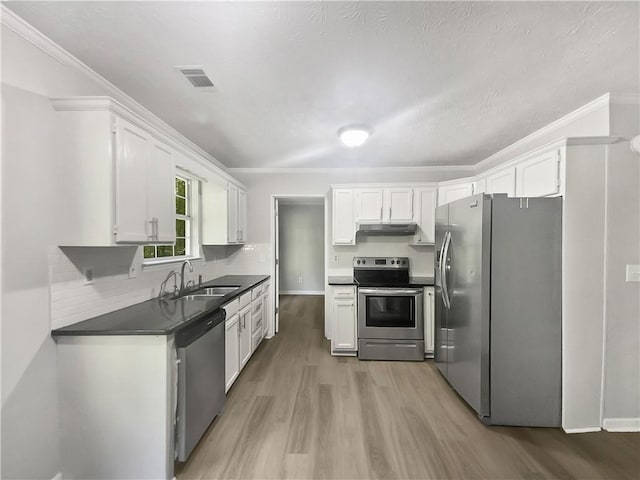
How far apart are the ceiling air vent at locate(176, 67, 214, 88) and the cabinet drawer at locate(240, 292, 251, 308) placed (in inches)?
76.8

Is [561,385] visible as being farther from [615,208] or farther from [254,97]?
[254,97]

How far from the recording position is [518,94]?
6.79 feet

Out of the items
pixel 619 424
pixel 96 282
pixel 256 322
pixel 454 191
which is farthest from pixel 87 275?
pixel 619 424

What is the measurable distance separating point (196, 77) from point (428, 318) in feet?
11.3

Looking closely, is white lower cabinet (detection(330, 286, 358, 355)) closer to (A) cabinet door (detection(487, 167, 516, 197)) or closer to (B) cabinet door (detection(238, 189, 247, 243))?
A: (B) cabinet door (detection(238, 189, 247, 243))

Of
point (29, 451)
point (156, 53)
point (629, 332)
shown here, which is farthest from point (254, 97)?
point (629, 332)

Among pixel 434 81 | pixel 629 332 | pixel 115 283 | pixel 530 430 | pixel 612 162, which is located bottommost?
pixel 530 430

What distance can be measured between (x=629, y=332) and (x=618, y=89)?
188 centimetres

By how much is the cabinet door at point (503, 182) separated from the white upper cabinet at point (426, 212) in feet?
2.62

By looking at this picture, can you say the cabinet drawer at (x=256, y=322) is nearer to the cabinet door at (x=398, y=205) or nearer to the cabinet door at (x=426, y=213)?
the cabinet door at (x=398, y=205)

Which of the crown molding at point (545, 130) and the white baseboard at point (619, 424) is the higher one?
the crown molding at point (545, 130)

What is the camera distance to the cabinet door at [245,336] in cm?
287

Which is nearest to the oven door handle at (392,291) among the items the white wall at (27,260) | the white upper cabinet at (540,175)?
the white upper cabinet at (540,175)

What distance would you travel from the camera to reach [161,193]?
205 cm
